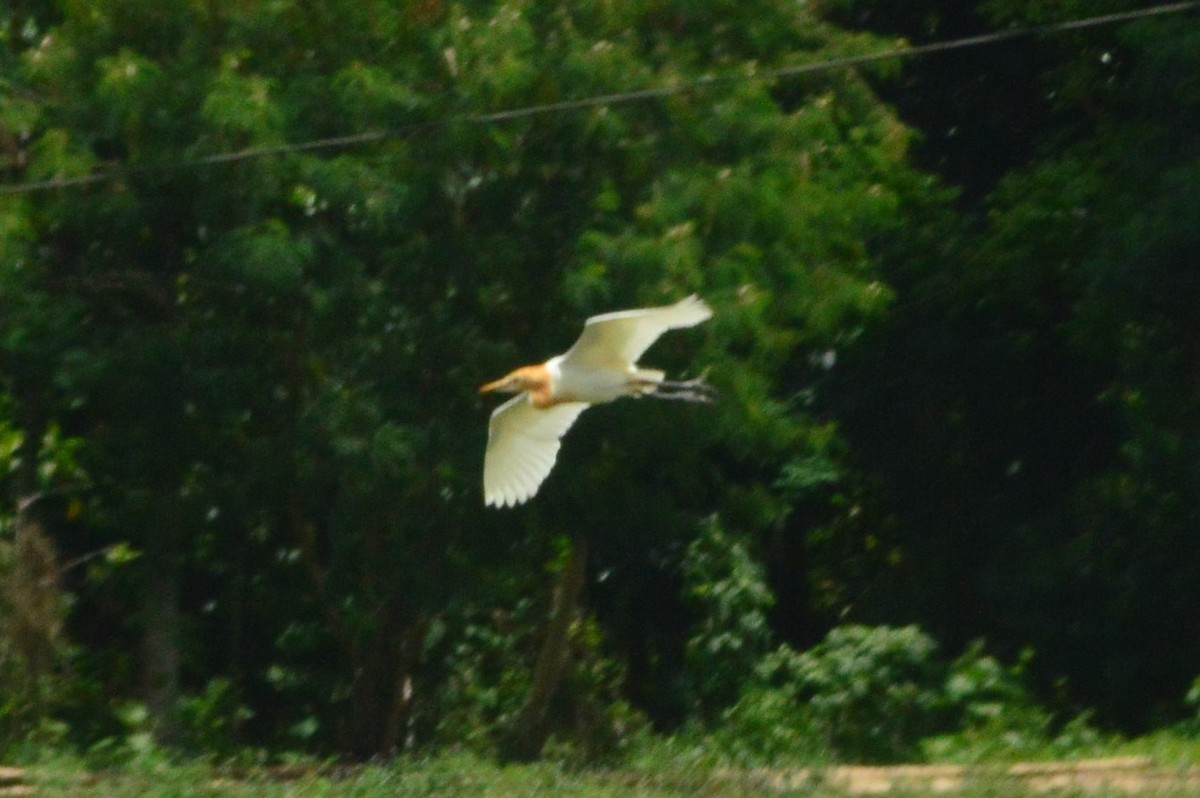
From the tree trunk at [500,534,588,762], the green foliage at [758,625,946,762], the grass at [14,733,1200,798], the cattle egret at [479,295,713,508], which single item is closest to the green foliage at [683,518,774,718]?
the green foliage at [758,625,946,762]

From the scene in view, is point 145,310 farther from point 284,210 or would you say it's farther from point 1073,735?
point 1073,735

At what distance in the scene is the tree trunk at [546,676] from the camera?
12.0 m

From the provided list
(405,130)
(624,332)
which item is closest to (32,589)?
(405,130)

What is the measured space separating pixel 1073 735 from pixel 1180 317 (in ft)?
9.54

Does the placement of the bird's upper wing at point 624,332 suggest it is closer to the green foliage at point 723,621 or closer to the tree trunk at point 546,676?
the tree trunk at point 546,676

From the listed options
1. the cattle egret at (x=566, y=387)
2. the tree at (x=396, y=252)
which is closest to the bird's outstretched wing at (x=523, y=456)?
the cattle egret at (x=566, y=387)

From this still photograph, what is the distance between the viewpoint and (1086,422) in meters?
14.7

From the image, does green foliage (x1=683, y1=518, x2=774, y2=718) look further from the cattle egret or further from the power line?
the cattle egret

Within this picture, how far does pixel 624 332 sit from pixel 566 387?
371 millimetres

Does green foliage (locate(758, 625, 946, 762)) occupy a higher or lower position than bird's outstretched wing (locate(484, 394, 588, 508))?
lower

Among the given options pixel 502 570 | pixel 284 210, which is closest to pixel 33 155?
pixel 284 210

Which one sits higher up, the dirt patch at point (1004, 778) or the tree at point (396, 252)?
the tree at point (396, 252)

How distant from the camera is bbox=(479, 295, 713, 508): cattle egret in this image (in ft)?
26.2

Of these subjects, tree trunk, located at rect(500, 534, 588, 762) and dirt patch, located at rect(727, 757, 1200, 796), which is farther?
tree trunk, located at rect(500, 534, 588, 762)
